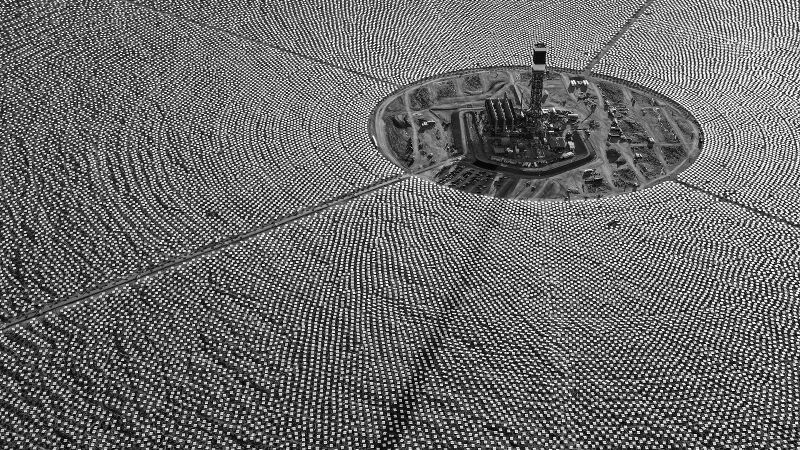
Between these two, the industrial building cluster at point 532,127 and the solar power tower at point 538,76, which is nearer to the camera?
the solar power tower at point 538,76

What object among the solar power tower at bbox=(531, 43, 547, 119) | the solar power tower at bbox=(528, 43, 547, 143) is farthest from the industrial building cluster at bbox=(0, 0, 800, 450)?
the solar power tower at bbox=(531, 43, 547, 119)

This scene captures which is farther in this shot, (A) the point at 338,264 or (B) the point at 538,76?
(B) the point at 538,76

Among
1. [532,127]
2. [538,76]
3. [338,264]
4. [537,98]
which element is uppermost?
[538,76]

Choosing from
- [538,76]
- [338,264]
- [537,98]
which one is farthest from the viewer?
[537,98]

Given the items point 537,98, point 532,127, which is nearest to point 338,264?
point 532,127

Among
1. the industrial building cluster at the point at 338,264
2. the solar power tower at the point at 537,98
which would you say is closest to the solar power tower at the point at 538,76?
the solar power tower at the point at 537,98

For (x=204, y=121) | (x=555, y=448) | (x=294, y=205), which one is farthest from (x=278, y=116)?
(x=555, y=448)

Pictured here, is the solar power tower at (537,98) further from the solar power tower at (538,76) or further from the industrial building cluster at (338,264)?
the industrial building cluster at (338,264)

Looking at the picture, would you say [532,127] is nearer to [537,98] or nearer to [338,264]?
[537,98]

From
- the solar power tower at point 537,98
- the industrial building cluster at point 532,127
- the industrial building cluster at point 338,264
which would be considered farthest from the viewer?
the solar power tower at point 537,98

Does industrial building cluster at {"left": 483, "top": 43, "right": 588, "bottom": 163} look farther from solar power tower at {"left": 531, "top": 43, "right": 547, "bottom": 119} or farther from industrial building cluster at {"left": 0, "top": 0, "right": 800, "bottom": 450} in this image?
industrial building cluster at {"left": 0, "top": 0, "right": 800, "bottom": 450}

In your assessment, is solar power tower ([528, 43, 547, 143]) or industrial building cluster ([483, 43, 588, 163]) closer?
industrial building cluster ([483, 43, 588, 163])

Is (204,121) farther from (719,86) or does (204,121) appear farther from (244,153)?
(719,86)
